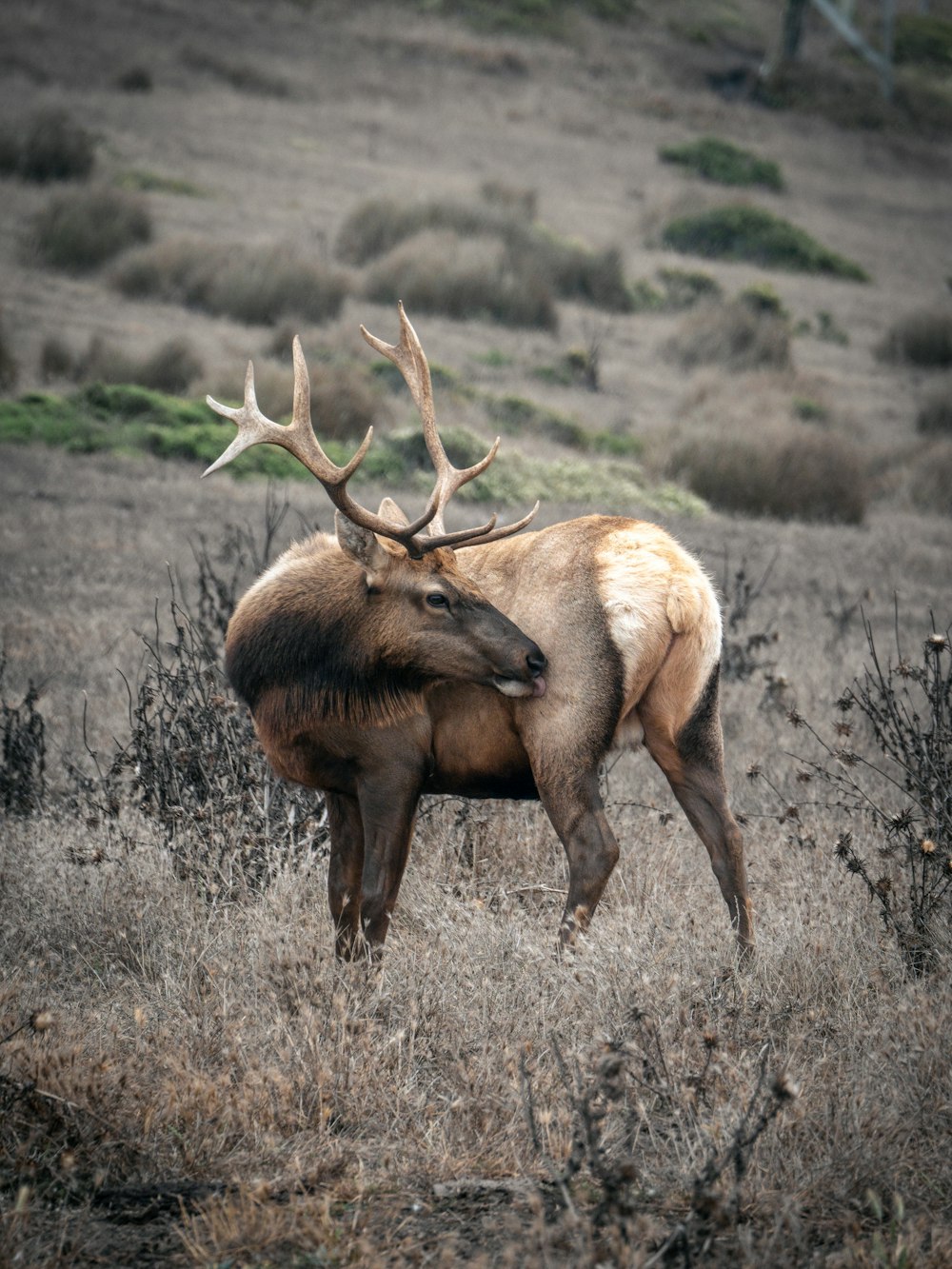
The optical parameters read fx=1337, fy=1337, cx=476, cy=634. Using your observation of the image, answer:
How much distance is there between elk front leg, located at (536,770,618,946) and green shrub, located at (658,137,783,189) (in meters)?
30.4

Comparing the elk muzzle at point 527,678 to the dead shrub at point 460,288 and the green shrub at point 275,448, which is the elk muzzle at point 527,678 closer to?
the green shrub at point 275,448

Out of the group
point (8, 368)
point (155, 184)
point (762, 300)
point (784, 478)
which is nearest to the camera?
point (8, 368)

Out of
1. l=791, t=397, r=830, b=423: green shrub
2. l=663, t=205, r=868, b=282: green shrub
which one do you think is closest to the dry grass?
l=791, t=397, r=830, b=423: green shrub

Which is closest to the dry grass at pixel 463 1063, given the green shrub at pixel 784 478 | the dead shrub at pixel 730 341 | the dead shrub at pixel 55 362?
the green shrub at pixel 784 478

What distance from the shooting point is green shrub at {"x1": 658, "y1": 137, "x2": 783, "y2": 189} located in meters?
32.4

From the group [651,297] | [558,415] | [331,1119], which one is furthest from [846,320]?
[331,1119]

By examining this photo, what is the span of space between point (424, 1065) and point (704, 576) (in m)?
1.83

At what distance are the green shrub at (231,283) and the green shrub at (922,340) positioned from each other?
910cm

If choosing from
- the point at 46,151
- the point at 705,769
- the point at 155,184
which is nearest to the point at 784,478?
the point at 705,769

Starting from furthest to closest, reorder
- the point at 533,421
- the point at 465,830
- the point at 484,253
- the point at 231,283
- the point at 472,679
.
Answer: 1. the point at 484,253
2. the point at 231,283
3. the point at 533,421
4. the point at 465,830
5. the point at 472,679

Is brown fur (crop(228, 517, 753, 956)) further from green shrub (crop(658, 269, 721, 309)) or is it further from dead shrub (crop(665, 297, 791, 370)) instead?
green shrub (crop(658, 269, 721, 309))

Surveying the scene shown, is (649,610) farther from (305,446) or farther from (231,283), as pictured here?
(231,283)

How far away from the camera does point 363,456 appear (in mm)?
4602

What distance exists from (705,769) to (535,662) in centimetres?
76
